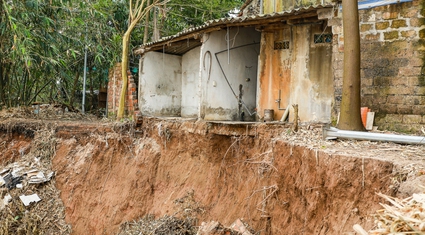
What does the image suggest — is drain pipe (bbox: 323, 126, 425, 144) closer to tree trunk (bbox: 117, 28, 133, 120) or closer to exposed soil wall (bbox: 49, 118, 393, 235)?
exposed soil wall (bbox: 49, 118, 393, 235)

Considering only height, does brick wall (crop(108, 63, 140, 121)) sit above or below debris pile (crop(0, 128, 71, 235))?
above

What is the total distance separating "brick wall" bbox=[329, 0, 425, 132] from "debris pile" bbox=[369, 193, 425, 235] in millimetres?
4669

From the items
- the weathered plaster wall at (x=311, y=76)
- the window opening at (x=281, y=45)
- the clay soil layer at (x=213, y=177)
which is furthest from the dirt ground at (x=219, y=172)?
the window opening at (x=281, y=45)

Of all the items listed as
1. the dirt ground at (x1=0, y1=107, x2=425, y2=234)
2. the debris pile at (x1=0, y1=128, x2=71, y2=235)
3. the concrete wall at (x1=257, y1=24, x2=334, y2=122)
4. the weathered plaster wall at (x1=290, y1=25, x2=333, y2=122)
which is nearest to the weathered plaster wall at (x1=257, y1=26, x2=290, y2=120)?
the concrete wall at (x1=257, y1=24, x2=334, y2=122)

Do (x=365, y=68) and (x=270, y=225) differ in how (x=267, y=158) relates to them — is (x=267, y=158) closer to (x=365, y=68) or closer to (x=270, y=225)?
(x=270, y=225)

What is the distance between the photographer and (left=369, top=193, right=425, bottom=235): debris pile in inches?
91.5

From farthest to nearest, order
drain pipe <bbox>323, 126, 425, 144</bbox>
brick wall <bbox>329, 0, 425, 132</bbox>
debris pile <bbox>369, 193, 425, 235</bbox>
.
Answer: brick wall <bbox>329, 0, 425, 132</bbox> < drain pipe <bbox>323, 126, 425, 144</bbox> < debris pile <bbox>369, 193, 425, 235</bbox>

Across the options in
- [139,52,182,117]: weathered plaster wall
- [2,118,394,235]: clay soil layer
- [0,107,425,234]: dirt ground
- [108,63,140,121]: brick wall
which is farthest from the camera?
[108,63,140,121]: brick wall

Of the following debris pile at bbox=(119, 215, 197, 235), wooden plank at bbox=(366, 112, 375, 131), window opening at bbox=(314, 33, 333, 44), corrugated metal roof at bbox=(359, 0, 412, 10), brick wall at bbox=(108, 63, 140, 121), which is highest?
corrugated metal roof at bbox=(359, 0, 412, 10)

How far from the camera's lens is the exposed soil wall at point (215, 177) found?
4.87m

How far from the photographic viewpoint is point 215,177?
26.5 ft

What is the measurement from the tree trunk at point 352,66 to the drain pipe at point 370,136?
0.46 meters

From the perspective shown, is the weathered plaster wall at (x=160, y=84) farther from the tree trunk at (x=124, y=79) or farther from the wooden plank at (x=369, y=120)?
the wooden plank at (x=369, y=120)

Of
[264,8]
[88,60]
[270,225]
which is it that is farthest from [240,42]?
→ [88,60]
